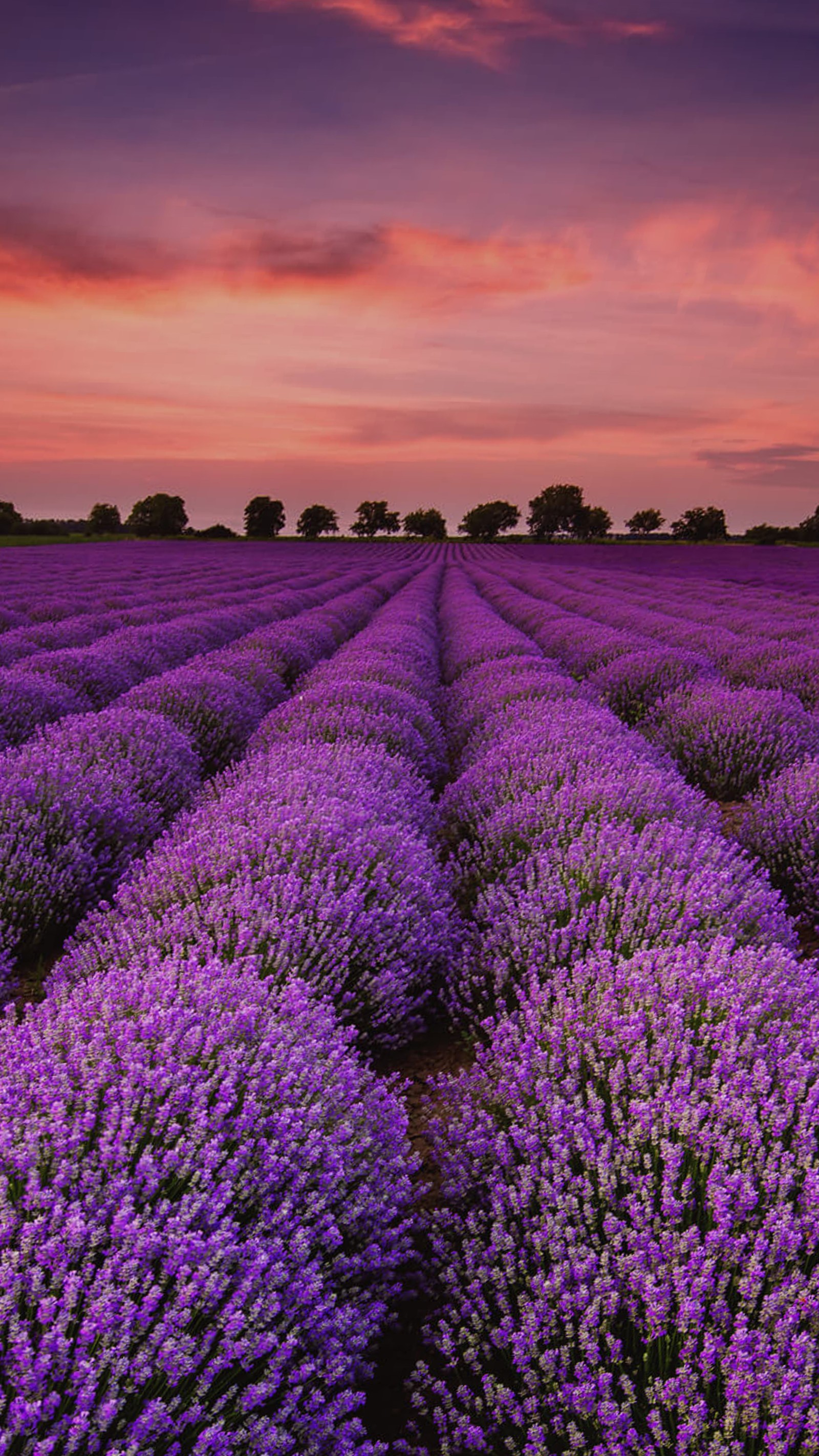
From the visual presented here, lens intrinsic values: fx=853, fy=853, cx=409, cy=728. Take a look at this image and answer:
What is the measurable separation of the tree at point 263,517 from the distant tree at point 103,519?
12.9 metres

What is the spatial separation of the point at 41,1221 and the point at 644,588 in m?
21.0

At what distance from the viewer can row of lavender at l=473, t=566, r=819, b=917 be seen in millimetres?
4289

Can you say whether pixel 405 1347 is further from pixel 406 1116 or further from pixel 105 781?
pixel 105 781

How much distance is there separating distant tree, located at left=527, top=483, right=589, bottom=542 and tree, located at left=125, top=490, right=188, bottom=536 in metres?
35.9

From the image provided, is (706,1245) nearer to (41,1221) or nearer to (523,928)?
(41,1221)

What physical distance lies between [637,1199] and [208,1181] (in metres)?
0.74

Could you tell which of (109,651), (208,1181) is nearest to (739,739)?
(208,1181)

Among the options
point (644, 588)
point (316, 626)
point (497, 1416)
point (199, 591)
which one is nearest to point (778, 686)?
point (316, 626)

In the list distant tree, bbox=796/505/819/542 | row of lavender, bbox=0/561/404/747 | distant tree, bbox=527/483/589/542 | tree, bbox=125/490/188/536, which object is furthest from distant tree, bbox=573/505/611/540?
row of lavender, bbox=0/561/404/747

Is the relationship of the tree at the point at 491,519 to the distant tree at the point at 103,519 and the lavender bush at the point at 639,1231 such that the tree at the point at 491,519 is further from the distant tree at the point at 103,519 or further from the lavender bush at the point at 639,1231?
the lavender bush at the point at 639,1231

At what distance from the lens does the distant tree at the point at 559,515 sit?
297 ft

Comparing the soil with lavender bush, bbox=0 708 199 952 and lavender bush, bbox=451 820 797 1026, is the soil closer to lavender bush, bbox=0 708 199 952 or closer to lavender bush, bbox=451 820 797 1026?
lavender bush, bbox=451 820 797 1026

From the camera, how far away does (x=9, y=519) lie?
66.8m

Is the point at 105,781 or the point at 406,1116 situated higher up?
the point at 105,781
